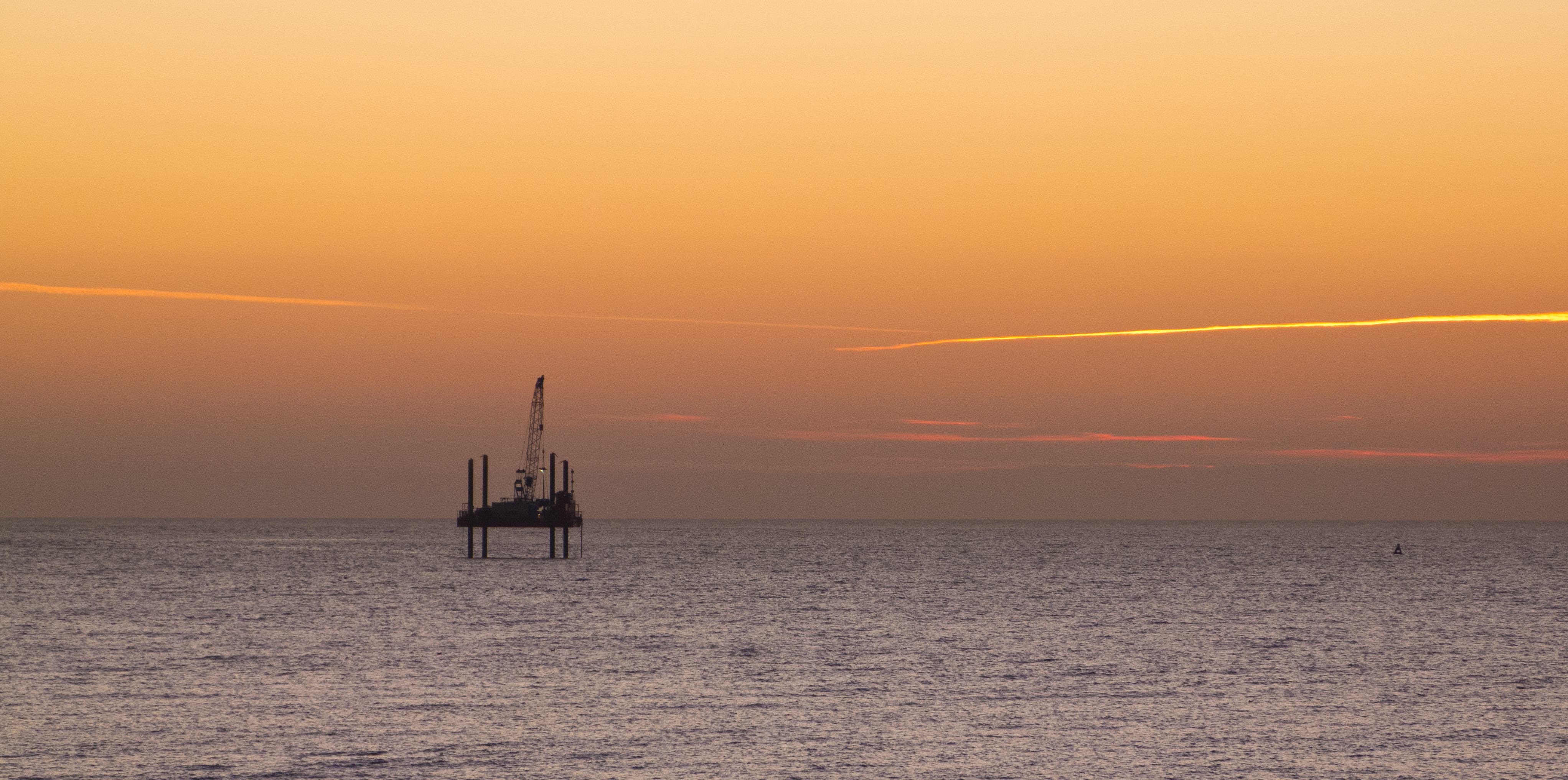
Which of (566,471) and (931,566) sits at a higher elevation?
(566,471)

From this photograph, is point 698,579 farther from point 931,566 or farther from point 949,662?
point 949,662

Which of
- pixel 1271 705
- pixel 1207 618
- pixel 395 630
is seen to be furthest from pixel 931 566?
pixel 1271 705

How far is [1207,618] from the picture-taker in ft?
313

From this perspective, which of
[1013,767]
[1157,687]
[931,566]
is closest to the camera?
[1013,767]

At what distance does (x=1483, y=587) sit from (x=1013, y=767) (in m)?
106

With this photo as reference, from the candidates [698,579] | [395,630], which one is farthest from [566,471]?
[395,630]

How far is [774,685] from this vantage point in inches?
2295

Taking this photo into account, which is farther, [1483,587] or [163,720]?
[1483,587]

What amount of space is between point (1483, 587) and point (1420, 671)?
249 ft

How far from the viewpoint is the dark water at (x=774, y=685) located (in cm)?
4188

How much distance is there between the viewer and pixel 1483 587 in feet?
434

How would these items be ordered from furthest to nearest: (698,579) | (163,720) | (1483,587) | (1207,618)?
(698,579)
(1483,587)
(1207,618)
(163,720)

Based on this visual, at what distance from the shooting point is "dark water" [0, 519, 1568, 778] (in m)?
41.9

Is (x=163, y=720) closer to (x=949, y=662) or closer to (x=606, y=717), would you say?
(x=606, y=717)
